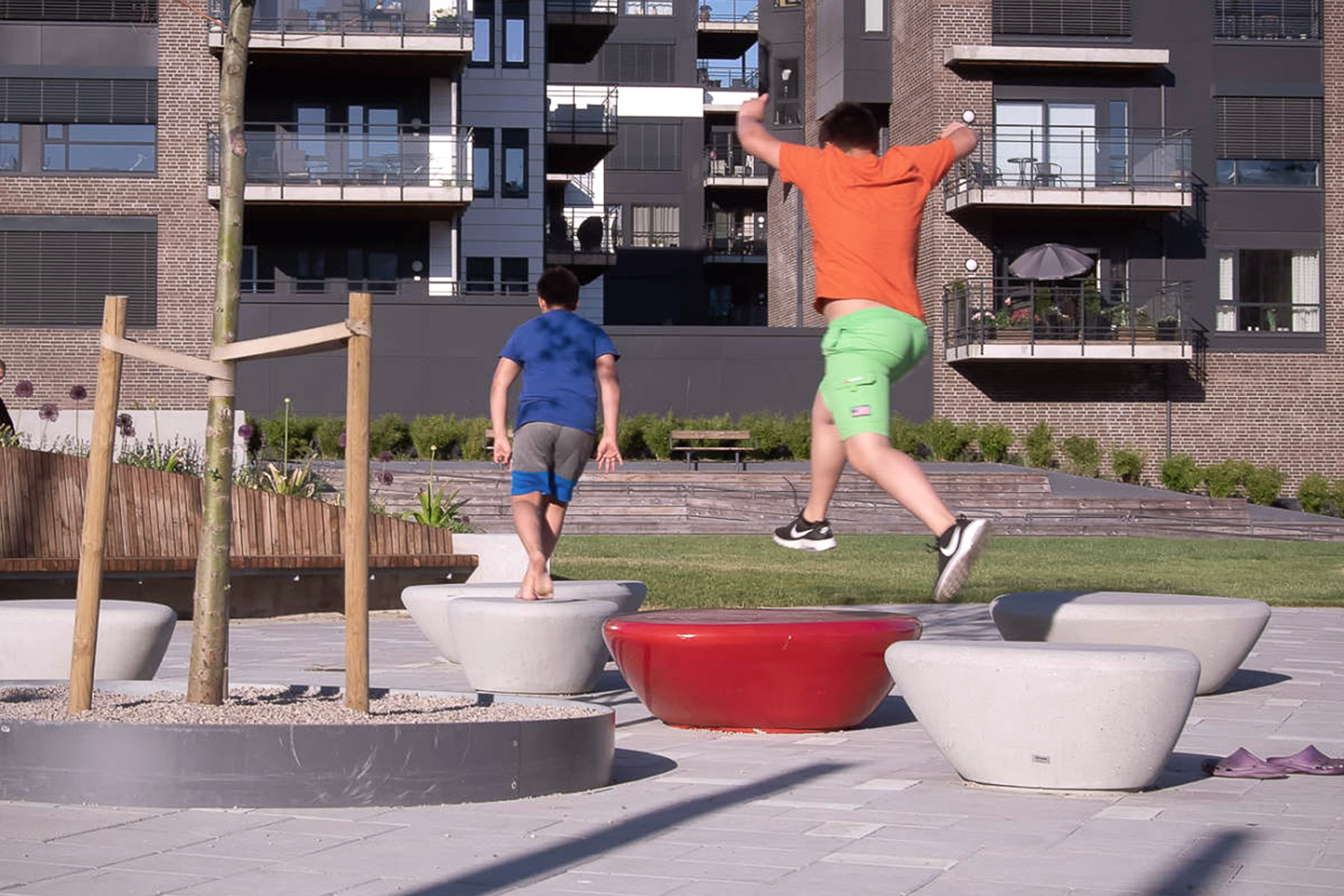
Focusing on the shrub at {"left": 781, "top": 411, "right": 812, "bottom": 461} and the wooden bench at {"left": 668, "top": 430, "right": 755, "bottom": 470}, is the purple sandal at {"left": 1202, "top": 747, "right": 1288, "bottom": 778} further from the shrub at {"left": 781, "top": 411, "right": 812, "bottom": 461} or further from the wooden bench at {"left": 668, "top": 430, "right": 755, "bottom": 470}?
the shrub at {"left": 781, "top": 411, "right": 812, "bottom": 461}

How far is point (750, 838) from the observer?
4711 mm

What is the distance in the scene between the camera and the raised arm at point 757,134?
623 cm

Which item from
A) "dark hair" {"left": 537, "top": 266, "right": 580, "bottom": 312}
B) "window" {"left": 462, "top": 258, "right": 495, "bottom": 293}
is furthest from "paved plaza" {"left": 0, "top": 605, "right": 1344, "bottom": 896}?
"window" {"left": 462, "top": 258, "right": 495, "bottom": 293}

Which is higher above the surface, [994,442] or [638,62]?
[638,62]

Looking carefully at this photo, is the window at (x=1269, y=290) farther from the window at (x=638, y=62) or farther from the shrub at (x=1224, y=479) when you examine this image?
the window at (x=638, y=62)

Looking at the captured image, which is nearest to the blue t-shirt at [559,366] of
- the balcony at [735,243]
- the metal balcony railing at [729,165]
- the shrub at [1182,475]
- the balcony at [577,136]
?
the shrub at [1182,475]

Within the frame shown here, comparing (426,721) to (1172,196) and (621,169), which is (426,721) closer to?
(1172,196)

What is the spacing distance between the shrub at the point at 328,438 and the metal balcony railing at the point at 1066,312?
12.9 metres

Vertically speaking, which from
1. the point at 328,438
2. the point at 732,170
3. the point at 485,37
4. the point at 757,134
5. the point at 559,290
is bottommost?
the point at 328,438

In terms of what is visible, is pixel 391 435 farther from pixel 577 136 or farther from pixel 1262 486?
pixel 1262 486

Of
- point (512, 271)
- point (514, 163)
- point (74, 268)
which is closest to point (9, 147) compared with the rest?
point (74, 268)

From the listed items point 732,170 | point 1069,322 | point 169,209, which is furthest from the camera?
point 732,170

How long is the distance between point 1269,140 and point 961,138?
33.4m

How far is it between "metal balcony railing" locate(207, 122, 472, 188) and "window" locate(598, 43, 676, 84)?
25629 millimetres
